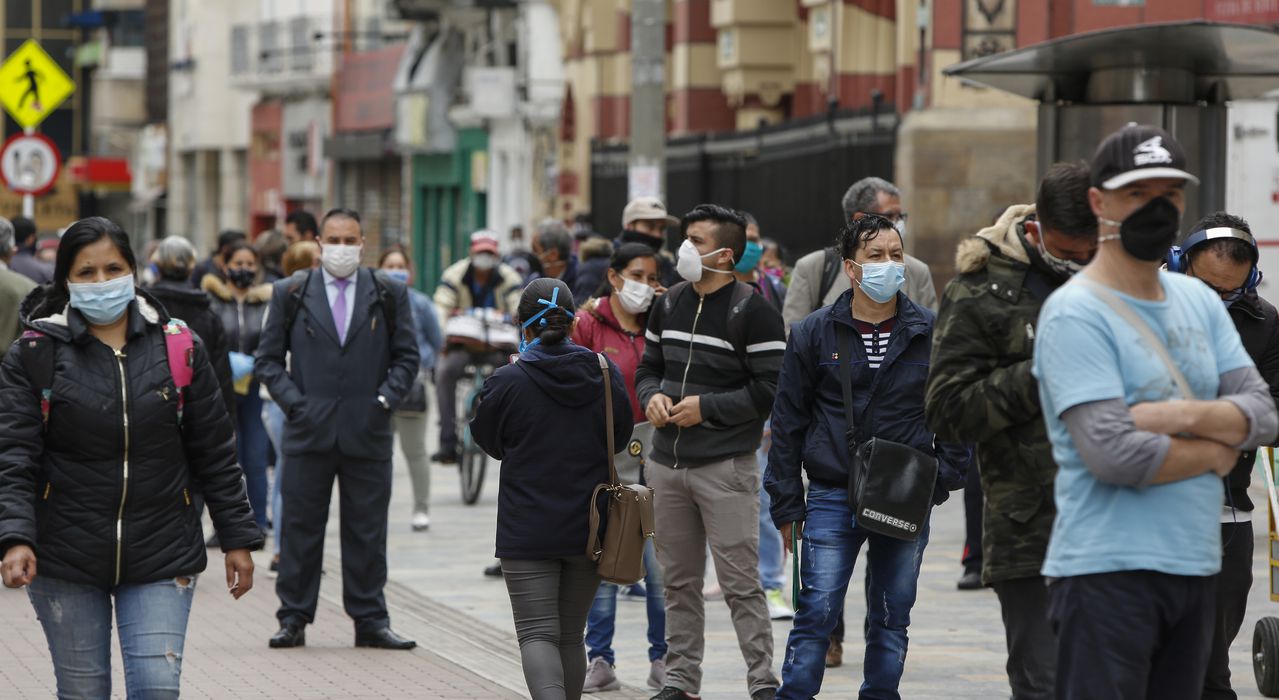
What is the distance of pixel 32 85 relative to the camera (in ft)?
74.9

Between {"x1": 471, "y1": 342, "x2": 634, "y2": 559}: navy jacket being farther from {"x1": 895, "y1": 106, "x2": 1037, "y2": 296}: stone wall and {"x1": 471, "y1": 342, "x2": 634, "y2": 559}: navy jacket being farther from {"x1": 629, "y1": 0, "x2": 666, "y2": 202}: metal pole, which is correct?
{"x1": 895, "y1": 106, "x2": 1037, "y2": 296}: stone wall

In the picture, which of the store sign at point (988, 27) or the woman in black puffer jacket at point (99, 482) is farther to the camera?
the store sign at point (988, 27)

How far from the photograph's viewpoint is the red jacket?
933 centimetres

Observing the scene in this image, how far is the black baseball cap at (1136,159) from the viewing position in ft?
16.2

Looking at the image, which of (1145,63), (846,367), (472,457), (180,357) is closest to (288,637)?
(846,367)

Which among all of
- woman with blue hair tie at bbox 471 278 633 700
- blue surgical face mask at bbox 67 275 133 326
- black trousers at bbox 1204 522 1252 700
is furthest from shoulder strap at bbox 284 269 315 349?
black trousers at bbox 1204 522 1252 700

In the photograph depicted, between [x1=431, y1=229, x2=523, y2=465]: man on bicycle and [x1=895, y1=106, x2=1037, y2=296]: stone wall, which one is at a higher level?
[x1=895, y1=106, x2=1037, y2=296]: stone wall

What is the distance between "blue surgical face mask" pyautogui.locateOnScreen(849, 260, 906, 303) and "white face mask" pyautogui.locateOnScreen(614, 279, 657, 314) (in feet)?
5.94

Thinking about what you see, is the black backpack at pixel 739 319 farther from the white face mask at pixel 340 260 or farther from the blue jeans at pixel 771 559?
the blue jeans at pixel 771 559

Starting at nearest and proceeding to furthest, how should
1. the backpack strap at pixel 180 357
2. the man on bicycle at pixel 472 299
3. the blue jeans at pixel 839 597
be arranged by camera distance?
the backpack strap at pixel 180 357
the blue jeans at pixel 839 597
the man on bicycle at pixel 472 299

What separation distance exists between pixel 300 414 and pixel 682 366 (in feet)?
8.00

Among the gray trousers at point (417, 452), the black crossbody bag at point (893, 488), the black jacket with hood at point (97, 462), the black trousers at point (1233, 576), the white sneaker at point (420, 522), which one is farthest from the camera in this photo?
the white sneaker at point (420, 522)

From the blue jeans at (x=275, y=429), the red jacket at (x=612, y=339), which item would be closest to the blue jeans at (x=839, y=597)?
the red jacket at (x=612, y=339)

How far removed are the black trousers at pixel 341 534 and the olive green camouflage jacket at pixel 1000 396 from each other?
4881 mm
